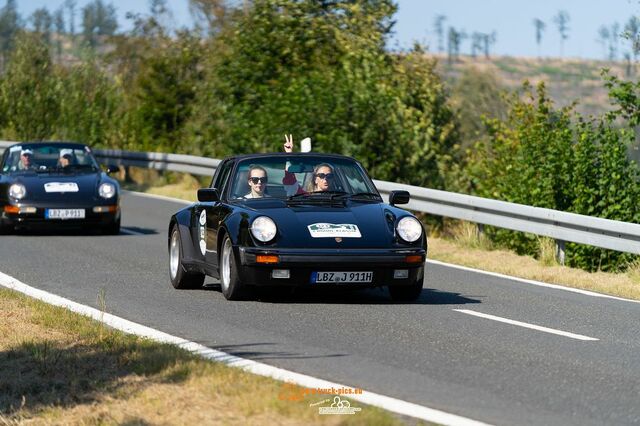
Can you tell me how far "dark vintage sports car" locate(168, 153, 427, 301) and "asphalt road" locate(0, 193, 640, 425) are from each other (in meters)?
0.25

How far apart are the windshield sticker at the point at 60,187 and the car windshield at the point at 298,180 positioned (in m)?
7.72

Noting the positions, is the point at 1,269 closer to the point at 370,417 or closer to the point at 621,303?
the point at 621,303

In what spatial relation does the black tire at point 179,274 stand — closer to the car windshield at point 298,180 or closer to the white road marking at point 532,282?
the car windshield at point 298,180

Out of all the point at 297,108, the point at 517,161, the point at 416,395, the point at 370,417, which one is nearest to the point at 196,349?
the point at 416,395

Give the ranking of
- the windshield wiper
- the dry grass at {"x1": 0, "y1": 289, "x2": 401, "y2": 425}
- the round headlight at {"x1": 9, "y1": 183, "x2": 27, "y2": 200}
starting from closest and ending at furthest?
the dry grass at {"x1": 0, "y1": 289, "x2": 401, "y2": 425} < the windshield wiper < the round headlight at {"x1": 9, "y1": 183, "x2": 27, "y2": 200}

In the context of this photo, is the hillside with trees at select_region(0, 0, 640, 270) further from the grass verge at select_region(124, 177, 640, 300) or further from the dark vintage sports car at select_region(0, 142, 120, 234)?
the dark vintage sports car at select_region(0, 142, 120, 234)

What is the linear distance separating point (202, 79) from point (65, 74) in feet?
31.4

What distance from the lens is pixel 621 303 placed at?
42.4 ft

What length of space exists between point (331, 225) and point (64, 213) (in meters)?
9.01

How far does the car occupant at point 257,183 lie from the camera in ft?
41.7

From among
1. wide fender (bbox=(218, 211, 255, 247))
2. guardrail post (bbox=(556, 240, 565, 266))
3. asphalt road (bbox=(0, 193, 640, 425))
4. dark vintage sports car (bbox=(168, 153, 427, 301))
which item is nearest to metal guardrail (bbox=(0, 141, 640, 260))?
guardrail post (bbox=(556, 240, 565, 266))

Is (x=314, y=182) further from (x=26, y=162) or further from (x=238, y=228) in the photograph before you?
(x=26, y=162)

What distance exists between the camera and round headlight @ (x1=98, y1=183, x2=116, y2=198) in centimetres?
2036

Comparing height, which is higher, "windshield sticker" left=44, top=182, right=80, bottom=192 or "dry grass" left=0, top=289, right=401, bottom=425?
"dry grass" left=0, top=289, right=401, bottom=425
